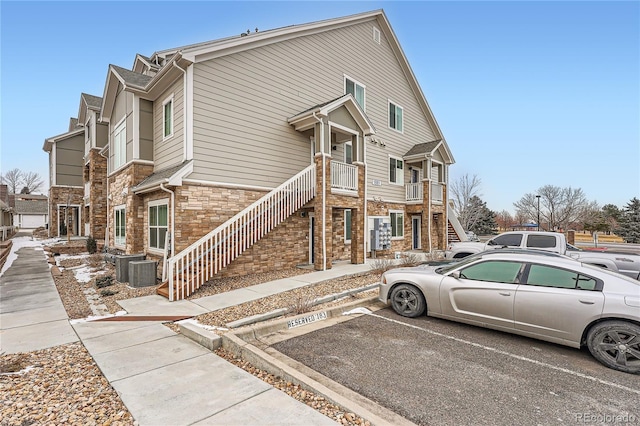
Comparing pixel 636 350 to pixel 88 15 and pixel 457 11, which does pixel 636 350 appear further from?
pixel 88 15

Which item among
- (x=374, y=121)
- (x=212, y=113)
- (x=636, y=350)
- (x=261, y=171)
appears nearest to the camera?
(x=636, y=350)

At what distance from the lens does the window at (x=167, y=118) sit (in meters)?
10.1

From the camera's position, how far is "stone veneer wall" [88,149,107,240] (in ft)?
54.7

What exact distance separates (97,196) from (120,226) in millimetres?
5851

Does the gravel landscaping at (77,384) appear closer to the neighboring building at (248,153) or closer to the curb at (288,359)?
the curb at (288,359)

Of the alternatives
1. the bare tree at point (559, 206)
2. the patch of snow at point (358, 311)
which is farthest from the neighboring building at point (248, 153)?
the bare tree at point (559, 206)

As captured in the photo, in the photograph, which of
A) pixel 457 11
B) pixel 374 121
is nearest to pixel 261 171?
pixel 374 121

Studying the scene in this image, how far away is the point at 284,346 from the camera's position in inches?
183

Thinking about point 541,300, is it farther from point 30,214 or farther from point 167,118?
point 30,214

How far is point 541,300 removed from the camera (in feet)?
15.3

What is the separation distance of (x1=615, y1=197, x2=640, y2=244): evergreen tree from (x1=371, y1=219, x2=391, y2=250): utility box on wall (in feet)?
114

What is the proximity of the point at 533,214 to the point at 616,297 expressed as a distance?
165 feet

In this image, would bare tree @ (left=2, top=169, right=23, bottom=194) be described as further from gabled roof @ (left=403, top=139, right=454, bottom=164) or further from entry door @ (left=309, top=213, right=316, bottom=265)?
gabled roof @ (left=403, top=139, right=454, bottom=164)

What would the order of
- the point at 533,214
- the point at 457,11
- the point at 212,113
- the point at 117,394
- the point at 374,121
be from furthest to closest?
1. the point at 533,214
2. the point at 374,121
3. the point at 457,11
4. the point at 212,113
5. the point at 117,394
